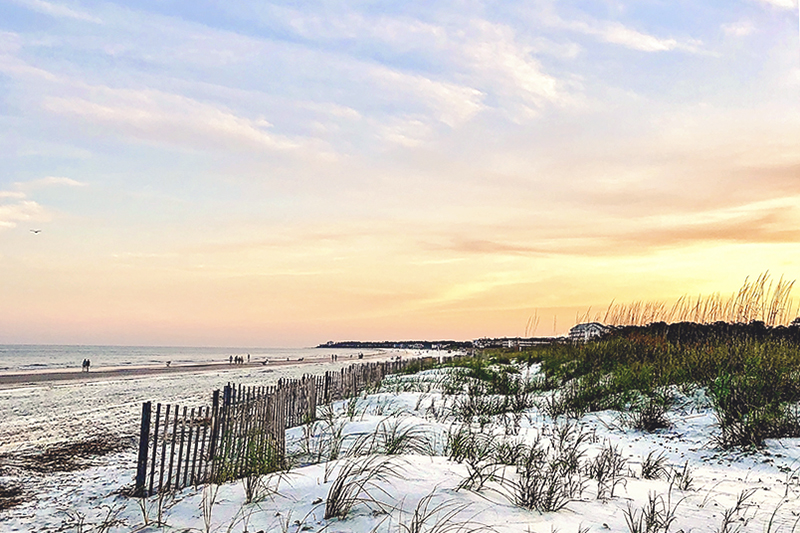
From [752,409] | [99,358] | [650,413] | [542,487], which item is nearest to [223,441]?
[542,487]

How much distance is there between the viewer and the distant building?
862 inches

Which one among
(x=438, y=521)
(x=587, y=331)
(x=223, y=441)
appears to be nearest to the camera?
(x=438, y=521)

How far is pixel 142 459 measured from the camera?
24.2ft

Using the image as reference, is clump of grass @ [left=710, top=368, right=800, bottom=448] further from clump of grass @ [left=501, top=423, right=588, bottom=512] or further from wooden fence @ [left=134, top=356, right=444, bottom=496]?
wooden fence @ [left=134, top=356, right=444, bottom=496]

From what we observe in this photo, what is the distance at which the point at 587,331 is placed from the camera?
23859 mm

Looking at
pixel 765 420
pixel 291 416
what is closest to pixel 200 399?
pixel 291 416

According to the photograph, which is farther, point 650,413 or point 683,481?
point 650,413

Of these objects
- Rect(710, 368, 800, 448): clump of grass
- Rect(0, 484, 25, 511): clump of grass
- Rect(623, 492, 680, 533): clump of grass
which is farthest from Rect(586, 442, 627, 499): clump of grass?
Rect(0, 484, 25, 511): clump of grass

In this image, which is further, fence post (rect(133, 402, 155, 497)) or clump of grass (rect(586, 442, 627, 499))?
fence post (rect(133, 402, 155, 497))

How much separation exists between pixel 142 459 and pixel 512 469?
14.8 feet

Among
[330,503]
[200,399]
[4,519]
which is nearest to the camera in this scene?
[330,503]

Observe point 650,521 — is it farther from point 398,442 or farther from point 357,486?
point 398,442

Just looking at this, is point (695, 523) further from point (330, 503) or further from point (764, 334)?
point (764, 334)

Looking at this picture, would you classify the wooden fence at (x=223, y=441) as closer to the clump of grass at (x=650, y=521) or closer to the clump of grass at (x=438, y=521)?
the clump of grass at (x=438, y=521)
